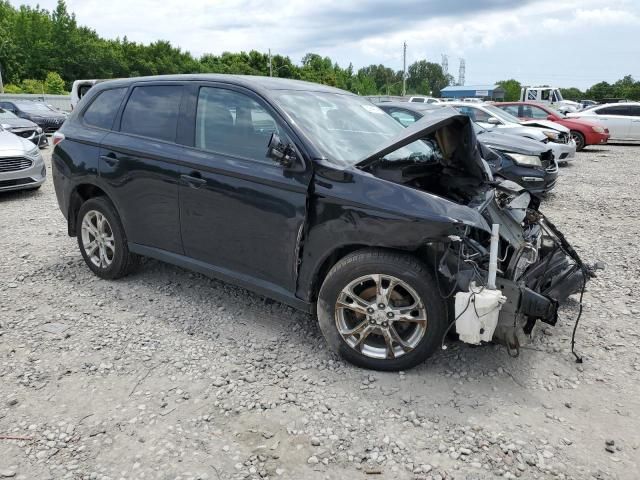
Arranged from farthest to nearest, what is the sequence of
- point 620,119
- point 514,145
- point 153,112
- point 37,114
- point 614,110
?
point 37,114
point 614,110
point 620,119
point 514,145
point 153,112

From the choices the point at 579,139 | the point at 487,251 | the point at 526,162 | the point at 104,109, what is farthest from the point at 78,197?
the point at 579,139

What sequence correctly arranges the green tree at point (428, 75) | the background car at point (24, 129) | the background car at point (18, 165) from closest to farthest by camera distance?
the background car at point (18, 165)
the background car at point (24, 129)
the green tree at point (428, 75)

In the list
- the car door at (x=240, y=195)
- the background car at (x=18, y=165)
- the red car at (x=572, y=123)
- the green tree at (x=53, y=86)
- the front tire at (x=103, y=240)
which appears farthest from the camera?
the green tree at (x=53, y=86)

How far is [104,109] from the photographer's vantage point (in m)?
4.57

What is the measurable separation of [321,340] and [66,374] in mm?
1670

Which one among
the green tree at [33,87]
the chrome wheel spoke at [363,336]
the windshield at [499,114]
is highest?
the green tree at [33,87]

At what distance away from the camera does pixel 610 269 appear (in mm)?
5082

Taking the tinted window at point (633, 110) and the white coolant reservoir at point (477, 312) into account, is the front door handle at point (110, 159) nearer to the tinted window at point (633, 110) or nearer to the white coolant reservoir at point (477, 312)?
the white coolant reservoir at point (477, 312)

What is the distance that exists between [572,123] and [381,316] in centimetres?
1601

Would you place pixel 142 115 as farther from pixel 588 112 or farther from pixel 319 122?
pixel 588 112

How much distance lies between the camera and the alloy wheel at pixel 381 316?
3.05 m

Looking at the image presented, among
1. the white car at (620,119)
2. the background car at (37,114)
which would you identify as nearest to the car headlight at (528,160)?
Answer: the white car at (620,119)

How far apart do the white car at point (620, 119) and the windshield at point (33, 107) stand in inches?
771

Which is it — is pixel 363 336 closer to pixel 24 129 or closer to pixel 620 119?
pixel 24 129
